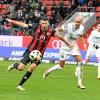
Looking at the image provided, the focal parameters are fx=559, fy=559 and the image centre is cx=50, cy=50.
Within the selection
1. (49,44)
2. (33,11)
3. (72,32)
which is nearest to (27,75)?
(72,32)

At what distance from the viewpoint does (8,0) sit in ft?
139

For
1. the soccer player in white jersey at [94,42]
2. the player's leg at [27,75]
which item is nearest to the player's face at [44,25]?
the player's leg at [27,75]

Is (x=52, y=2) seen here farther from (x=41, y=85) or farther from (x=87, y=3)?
(x=41, y=85)

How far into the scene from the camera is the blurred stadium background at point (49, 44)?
52.5ft

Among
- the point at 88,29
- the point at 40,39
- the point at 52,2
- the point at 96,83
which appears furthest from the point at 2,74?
the point at 52,2

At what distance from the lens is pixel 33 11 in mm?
38375

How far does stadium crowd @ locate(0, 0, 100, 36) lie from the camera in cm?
3720

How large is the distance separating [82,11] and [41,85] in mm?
20449

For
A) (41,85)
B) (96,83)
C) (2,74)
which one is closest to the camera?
(41,85)

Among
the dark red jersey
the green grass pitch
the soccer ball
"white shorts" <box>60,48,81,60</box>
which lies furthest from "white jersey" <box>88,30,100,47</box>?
the soccer ball

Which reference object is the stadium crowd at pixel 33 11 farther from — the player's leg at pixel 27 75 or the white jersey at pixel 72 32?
the player's leg at pixel 27 75

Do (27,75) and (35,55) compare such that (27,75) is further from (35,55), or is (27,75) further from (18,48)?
(18,48)

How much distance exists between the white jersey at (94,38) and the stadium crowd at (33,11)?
483 inches

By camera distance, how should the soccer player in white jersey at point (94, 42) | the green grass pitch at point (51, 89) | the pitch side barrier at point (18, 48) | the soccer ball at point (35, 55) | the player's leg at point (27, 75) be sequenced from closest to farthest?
the green grass pitch at point (51, 89) → the player's leg at point (27, 75) → the soccer ball at point (35, 55) → the soccer player in white jersey at point (94, 42) → the pitch side barrier at point (18, 48)
